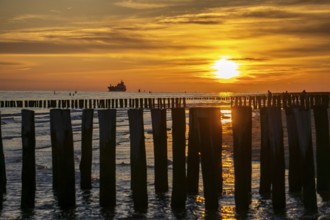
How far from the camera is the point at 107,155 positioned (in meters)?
9.86

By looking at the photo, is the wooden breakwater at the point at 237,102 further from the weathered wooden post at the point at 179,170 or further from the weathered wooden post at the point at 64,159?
the weathered wooden post at the point at 64,159

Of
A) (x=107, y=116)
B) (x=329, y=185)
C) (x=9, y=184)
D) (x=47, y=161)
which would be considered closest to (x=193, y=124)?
(x=107, y=116)

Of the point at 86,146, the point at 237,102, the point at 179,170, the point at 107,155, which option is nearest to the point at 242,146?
the point at 179,170

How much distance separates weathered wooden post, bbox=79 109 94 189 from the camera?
11273mm

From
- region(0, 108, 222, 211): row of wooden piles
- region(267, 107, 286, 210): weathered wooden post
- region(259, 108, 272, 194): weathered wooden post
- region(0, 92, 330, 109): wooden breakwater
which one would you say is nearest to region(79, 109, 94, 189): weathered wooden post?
region(0, 108, 222, 211): row of wooden piles

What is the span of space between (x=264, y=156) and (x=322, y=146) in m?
1.20

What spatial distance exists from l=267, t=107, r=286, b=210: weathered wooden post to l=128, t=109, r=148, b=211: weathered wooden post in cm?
243

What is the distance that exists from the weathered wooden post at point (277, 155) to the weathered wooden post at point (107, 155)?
3.02 meters

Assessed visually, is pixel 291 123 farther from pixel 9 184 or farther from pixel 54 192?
pixel 9 184

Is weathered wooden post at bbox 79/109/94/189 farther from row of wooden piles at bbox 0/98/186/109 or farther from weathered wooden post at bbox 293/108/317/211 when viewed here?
row of wooden piles at bbox 0/98/186/109

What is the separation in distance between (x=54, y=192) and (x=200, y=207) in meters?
3.74

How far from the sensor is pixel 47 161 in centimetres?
1773

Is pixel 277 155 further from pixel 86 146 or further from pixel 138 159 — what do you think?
pixel 86 146

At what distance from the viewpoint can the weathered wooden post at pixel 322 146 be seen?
10.2m
